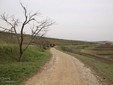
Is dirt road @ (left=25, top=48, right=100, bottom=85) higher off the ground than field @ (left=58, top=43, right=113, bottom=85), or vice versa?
dirt road @ (left=25, top=48, right=100, bottom=85)

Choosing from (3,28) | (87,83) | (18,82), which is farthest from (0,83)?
(3,28)

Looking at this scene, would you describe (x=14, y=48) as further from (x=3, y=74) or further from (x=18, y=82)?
(x=18, y=82)

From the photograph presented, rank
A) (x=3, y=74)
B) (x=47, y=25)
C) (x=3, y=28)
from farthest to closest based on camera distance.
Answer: (x=47, y=25) → (x=3, y=28) → (x=3, y=74)

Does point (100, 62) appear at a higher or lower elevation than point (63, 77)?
lower

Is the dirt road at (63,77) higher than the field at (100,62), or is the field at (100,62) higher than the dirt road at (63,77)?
the dirt road at (63,77)

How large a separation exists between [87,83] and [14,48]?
21847 millimetres

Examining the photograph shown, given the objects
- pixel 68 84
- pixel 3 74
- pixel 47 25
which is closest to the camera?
pixel 68 84

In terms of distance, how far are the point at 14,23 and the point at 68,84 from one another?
679 inches

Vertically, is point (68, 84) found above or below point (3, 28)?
below

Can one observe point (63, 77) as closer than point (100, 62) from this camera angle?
Yes

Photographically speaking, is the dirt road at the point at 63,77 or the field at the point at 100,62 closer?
the dirt road at the point at 63,77

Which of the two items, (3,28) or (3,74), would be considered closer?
(3,74)

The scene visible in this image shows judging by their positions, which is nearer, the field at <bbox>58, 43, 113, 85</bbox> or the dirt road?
the dirt road

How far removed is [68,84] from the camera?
48.2 ft
